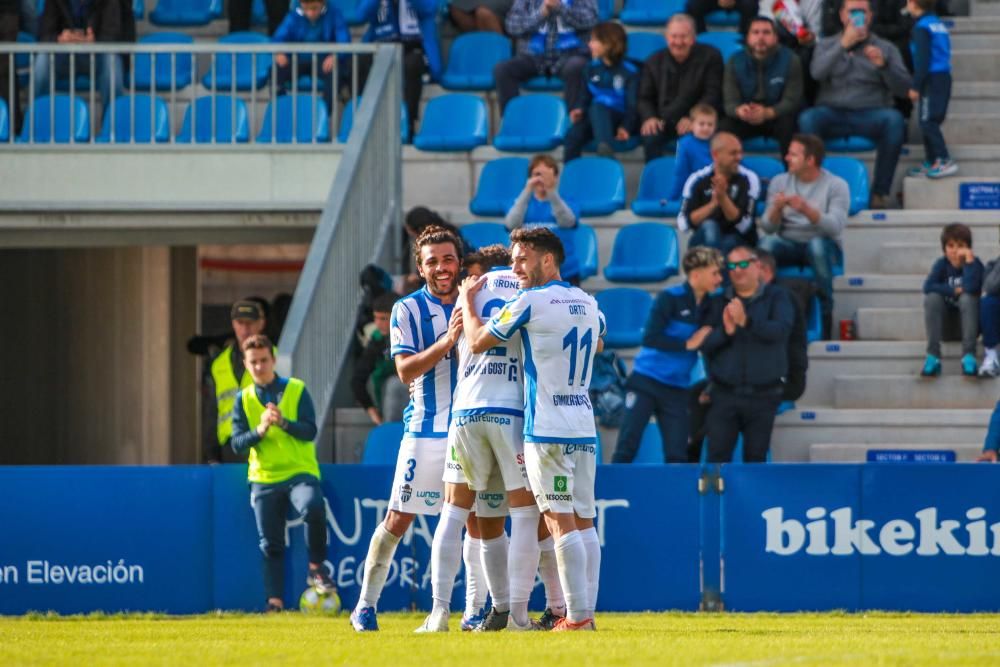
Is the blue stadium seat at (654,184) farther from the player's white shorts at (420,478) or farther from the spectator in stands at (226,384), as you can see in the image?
the player's white shorts at (420,478)

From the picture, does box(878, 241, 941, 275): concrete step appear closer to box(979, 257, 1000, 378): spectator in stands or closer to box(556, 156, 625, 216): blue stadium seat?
box(979, 257, 1000, 378): spectator in stands

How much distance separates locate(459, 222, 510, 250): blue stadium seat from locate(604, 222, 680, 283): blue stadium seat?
90 cm

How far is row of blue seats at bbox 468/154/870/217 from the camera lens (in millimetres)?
15391

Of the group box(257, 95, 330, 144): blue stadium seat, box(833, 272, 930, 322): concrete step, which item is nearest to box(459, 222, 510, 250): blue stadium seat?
box(257, 95, 330, 144): blue stadium seat

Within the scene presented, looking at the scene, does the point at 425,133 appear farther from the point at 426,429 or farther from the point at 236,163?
the point at 426,429

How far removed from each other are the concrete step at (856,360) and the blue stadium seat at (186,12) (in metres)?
7.22

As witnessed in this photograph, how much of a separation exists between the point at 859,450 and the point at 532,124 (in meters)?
4.45

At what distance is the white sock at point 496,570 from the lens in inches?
348

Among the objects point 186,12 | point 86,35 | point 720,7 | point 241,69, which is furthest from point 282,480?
point 186,12

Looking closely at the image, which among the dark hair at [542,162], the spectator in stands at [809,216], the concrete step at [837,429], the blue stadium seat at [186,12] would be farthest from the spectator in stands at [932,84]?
the blue stadium seat at [186,12]

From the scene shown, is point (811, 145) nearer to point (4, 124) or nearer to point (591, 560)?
point (591, 560)

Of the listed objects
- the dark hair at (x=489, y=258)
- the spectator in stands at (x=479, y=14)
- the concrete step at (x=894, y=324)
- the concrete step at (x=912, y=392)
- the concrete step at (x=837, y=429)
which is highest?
the spectator in stands at (x=479, y=14)

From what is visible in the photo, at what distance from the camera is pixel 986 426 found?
13680 millimetres

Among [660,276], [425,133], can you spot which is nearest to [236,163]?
[425,133]
